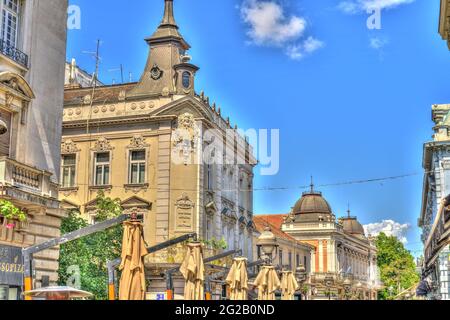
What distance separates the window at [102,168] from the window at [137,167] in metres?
1.28

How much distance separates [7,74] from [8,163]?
2242mm

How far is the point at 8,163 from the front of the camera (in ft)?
50.8

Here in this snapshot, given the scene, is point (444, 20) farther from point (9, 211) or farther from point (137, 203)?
point (137, 203)

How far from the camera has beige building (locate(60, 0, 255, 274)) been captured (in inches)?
1264

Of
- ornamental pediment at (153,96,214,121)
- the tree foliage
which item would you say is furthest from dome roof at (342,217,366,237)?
the tree foliage

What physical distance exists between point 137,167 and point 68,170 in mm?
3639

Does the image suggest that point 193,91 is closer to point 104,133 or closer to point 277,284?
point 104,133

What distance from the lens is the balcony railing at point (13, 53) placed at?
16.4 m

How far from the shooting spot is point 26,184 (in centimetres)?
1639

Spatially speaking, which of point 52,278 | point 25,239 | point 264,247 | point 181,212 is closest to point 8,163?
point 25,239

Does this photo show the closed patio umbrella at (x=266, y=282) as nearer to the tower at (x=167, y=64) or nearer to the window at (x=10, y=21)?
the tower at (x=167, y=64)

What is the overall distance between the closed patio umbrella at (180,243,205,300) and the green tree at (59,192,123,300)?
235 inches

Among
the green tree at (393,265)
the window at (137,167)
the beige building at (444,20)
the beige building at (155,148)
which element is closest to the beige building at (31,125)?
the beige building at (444,20)
